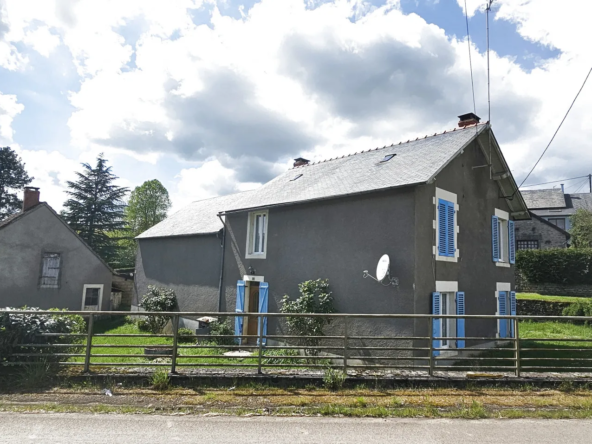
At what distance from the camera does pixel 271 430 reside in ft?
16.5

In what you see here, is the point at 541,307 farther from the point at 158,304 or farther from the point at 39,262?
the point at 39,262

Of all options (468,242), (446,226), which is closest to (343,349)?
(446,226)

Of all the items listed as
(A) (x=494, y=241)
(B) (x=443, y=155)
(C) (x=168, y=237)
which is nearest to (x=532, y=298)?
(A) (x=494, y=241)

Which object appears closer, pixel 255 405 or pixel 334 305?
pixel 255 405

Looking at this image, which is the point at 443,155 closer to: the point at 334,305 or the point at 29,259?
the point at 334,305

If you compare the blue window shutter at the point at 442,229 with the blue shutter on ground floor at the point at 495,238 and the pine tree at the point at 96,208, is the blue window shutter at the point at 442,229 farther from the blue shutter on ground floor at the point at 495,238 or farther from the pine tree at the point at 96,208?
the pine tree at the point at 96,208

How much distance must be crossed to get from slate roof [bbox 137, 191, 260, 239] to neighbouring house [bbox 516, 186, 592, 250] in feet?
85.8

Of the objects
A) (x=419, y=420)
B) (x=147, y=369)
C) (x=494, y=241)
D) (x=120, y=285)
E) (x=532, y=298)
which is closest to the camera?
(x=419, y=420)

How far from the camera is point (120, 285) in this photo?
2320cm

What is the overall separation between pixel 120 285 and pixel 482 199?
1974cm

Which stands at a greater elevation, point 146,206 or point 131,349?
point 146,206

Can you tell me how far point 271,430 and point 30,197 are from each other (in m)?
19.3

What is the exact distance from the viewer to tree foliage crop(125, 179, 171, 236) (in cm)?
3956

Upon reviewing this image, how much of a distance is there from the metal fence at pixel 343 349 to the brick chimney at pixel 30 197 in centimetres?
927
